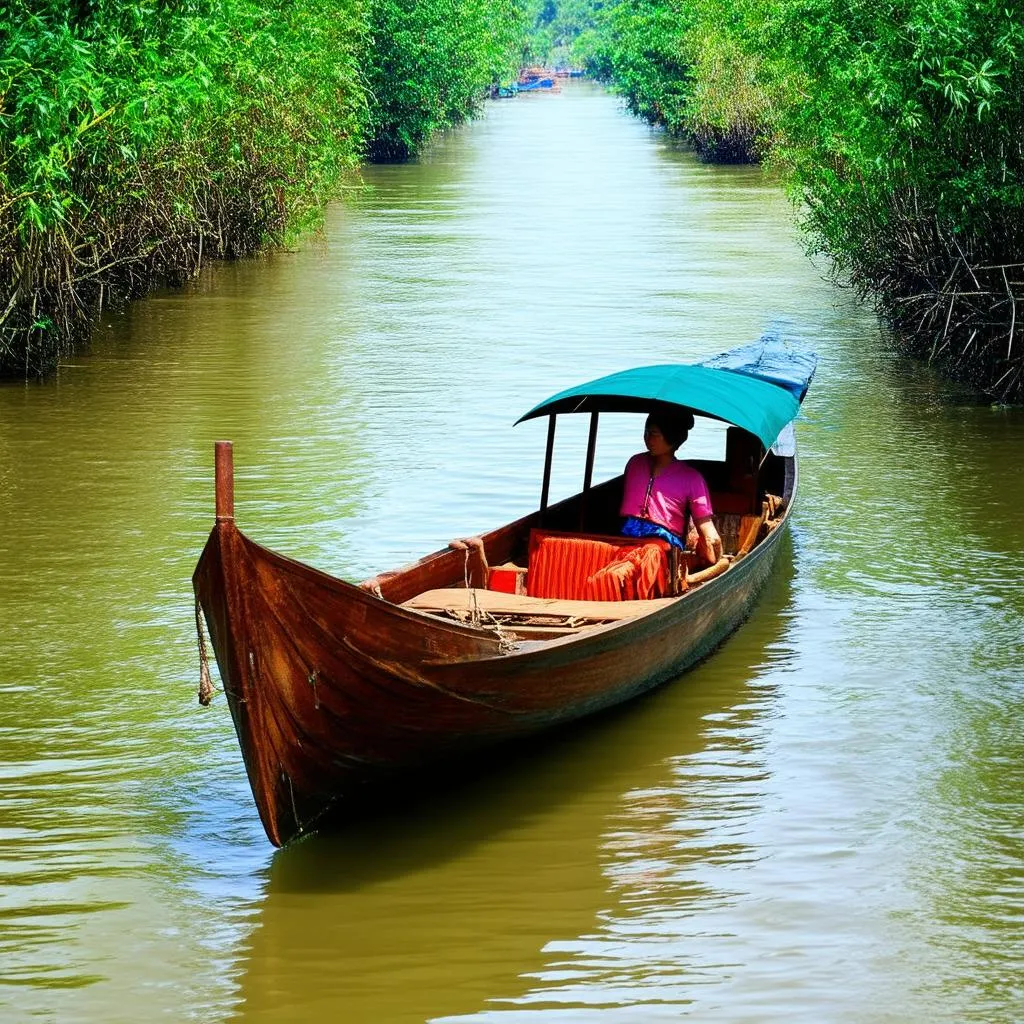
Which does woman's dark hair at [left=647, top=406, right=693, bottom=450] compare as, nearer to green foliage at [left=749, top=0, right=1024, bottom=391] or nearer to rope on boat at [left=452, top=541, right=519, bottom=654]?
rope on boat at [left=452, top=541, right=519, bottom=654]

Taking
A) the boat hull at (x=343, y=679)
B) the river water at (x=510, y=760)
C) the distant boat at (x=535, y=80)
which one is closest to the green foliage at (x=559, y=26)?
the distant boat at (x=535, y=80)

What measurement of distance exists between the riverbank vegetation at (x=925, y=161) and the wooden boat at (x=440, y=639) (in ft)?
16.2

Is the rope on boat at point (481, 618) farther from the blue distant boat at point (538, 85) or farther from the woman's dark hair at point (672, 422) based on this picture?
the blue distant boat at point (538, 85)

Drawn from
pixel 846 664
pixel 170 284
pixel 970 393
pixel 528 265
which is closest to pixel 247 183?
pixel 170 284

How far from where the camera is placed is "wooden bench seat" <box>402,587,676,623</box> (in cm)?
777

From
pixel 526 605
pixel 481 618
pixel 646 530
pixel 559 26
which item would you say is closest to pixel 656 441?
pixel 646 530

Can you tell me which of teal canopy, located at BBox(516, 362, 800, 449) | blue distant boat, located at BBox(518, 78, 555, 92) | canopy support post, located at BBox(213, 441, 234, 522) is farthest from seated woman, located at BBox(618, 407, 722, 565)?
blue distant boat, located at BBox(518, 78, 555, 92)

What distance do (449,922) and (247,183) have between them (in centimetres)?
1888

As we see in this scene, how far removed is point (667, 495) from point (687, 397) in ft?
1.69

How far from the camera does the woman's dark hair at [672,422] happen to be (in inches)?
350

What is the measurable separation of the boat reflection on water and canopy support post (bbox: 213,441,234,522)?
1.41 meters

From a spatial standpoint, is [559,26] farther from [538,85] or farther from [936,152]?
[936,152]

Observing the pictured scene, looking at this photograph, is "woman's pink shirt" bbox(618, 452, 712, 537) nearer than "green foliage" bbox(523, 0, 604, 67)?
Yes

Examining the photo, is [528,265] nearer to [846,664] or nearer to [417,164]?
[846,664]
